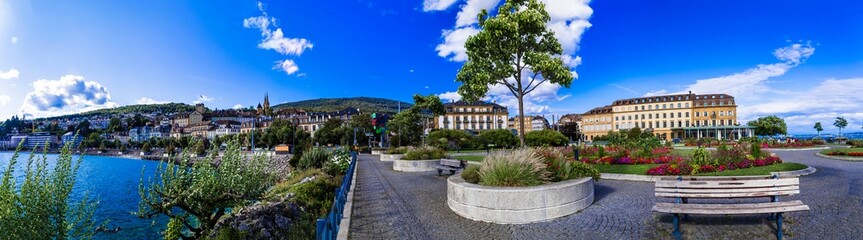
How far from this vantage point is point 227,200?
27.8 feet

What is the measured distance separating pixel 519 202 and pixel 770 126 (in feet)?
344

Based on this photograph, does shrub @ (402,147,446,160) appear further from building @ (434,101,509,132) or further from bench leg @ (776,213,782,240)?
building @ (434,101,509,132)

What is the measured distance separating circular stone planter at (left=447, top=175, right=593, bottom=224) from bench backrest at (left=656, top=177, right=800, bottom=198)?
1557 millimetres

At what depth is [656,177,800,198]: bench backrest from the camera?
664cm

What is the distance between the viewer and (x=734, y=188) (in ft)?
22.7

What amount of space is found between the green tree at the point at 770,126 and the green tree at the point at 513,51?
307 feet

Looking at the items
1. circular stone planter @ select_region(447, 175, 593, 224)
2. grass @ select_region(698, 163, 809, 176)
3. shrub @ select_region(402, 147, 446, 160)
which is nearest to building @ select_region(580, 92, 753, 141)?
grass @ select_region(698, 163, 809, 176)

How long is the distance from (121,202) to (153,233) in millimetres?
10142

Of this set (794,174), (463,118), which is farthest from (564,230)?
(463,118)

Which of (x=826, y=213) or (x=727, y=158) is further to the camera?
(x=727, y=158)

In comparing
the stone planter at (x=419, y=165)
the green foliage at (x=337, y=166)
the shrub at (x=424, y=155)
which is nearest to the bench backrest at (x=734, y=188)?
the stone planter at (x=419, y=165)

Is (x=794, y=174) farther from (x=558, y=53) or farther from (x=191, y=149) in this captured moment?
(x=191, y=149)

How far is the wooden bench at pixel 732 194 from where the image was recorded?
19.7ft

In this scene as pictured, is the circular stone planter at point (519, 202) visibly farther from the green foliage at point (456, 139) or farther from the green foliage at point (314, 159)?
the green foliage at point (456, 139)
